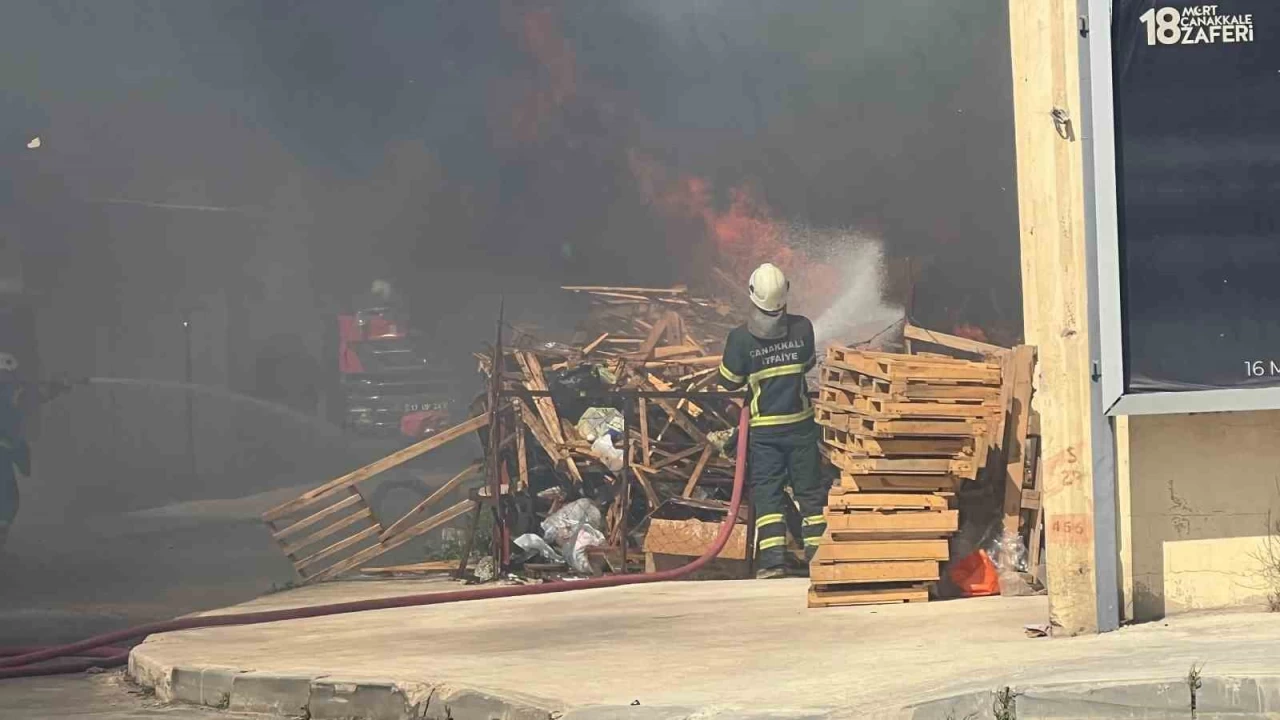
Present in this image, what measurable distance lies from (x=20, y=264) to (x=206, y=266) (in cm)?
→ 181

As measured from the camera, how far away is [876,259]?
17.7 metres

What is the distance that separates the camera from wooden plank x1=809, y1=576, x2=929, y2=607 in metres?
10.4

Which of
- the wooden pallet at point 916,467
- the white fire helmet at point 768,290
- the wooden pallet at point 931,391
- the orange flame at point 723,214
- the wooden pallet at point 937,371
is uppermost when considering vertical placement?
the orange flame at point 723,214

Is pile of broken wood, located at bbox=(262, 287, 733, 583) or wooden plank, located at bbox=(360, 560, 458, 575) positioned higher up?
pile of broken wood, located at bbox=(262, 287, 733, 583)

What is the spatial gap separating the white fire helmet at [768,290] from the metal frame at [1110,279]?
582cm

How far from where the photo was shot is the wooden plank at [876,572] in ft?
34.0

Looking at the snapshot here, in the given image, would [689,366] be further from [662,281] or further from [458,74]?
[458,74]

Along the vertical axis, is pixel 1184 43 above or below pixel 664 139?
below

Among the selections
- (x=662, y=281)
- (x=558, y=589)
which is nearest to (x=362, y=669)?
(x=558, y=589)

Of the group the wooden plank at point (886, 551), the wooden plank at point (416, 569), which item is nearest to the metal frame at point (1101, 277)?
the wooden plank at point (886, 551)

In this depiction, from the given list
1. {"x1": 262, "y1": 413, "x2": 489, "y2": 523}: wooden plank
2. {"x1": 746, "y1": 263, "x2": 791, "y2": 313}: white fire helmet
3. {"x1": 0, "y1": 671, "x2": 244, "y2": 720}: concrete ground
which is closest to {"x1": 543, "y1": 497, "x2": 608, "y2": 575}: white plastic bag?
{"x1": 262, "y1": 413, "x2": 489, "y2": 523}: wooden plank

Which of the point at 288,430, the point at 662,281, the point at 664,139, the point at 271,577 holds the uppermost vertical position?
the point at 664,139

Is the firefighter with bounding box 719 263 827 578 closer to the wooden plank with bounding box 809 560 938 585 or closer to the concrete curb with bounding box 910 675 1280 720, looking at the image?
the wooden plank with bounding box 809 560 938 585

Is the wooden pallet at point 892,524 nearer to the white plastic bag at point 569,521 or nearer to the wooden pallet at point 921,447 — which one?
the wooden pallet at point 921,447
